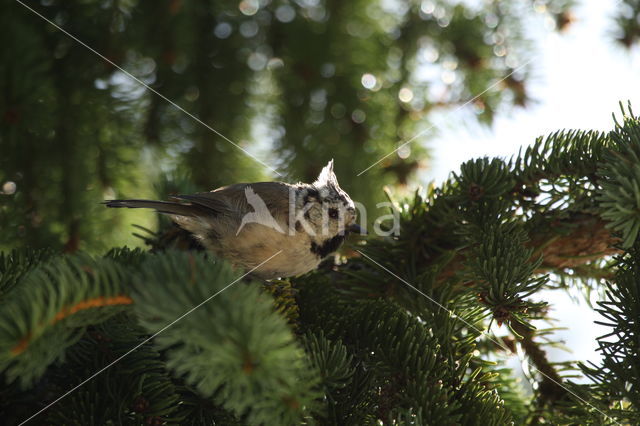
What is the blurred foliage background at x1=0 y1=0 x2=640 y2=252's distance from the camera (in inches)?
86.9

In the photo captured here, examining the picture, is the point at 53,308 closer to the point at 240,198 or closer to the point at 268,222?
the point at 268,222

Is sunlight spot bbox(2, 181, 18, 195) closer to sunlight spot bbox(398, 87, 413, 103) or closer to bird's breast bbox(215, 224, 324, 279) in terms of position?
bird's breast bbox(215, 224, 324, 279)

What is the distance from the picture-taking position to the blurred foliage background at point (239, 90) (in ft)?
7.24

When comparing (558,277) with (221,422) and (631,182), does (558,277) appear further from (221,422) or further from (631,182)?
(221,422)

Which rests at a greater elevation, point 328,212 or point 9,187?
point 328,212

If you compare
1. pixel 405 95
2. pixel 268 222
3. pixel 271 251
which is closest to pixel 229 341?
pixel 271 251

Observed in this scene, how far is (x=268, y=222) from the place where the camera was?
6.40 feet

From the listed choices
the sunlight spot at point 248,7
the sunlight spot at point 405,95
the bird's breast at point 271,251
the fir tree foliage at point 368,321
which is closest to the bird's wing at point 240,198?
the bird's breast at point 271,251

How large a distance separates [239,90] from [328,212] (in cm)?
86

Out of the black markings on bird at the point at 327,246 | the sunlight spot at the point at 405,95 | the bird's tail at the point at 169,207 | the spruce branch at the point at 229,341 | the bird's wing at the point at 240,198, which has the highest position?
the sunlight spot at the point at 405,95

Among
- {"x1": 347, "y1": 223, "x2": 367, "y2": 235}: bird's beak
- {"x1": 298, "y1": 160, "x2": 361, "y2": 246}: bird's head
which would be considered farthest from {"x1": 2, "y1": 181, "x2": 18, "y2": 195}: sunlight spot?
{"x1": 347, "y1": 223, "x2": 367, "y2": 235}: bird's beak

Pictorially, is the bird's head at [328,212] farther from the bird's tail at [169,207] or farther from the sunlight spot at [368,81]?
the sunlight spot at [368,81]

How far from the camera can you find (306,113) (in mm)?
2582

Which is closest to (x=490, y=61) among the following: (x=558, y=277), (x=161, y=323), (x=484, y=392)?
(x=558, y=277)
